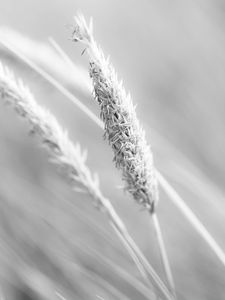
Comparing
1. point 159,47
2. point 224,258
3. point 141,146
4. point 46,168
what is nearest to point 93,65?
point 141,146

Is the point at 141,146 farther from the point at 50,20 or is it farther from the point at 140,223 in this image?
the point at 50,20

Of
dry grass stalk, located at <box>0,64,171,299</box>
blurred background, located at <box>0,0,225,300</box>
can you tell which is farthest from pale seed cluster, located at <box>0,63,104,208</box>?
blurred background, located at <box>0,0,225,300</box>

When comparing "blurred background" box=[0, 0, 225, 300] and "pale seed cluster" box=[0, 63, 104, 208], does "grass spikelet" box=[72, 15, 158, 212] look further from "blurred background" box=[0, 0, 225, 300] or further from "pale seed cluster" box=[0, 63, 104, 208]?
"blurred background" box=[0, 0, 225, 300]

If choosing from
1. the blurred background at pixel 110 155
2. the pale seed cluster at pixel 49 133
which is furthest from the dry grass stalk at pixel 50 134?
the blurred background at pixel 110 155

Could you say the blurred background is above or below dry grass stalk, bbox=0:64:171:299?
above

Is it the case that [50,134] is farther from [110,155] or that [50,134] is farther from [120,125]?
[110,155]

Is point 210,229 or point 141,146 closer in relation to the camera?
point 141,146
